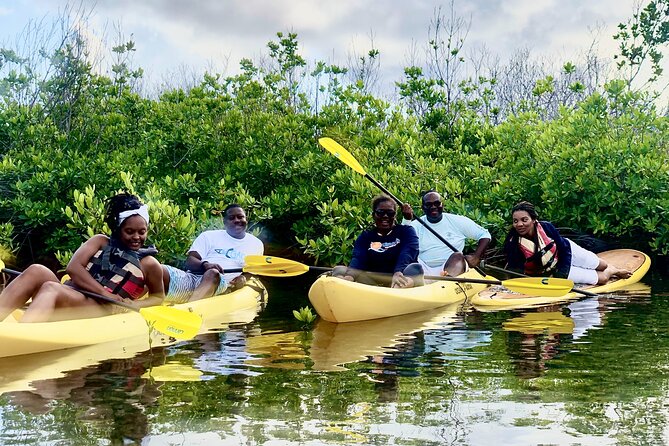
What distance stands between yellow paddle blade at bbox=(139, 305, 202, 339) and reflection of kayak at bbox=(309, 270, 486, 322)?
142cm

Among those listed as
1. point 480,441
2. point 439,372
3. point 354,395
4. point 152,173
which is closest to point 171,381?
point 354,395

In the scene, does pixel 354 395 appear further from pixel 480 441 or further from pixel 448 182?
pixel 448 182

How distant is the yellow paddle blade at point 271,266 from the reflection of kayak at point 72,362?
71.8 inches

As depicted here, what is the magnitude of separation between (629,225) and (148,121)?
7.19 m

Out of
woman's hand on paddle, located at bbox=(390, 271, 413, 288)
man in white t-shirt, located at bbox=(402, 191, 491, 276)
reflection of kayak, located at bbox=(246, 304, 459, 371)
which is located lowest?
reflection of kayak, located at bbox=(246, 304, 459, 371)

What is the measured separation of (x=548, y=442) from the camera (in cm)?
351

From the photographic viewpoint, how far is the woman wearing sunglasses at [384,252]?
755 cm

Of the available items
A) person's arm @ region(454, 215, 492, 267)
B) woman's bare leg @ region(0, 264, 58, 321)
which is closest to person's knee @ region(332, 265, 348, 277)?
person's arm @ region(454, 215, 492, 267)

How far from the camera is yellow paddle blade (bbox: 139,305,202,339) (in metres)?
5.82

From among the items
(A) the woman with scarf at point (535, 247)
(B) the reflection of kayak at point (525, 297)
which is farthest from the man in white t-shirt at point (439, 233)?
(A) the woman with scarf at point (535, 247)

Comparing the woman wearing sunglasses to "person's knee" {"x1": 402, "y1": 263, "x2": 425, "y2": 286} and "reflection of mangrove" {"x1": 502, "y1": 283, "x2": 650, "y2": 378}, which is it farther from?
"reflection of mangrove" {"x1": 502, "y1": 283, "x2": 650, "y2": 378}

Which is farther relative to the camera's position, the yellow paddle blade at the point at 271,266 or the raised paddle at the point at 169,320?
the yellow paddle blade at the point at 271,266

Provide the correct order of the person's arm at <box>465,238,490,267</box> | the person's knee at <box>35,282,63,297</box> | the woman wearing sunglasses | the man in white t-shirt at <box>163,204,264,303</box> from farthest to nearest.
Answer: the person's arm at <box>465,238,490,267</box>, the man in white t-shirt at <box>163,204,264,303</box>, the woman wearing sunglasses, the person's knee at <box>35,282,63,297</box>

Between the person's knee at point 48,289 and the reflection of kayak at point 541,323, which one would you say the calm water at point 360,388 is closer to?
the reflection of kayak at point 541,323
